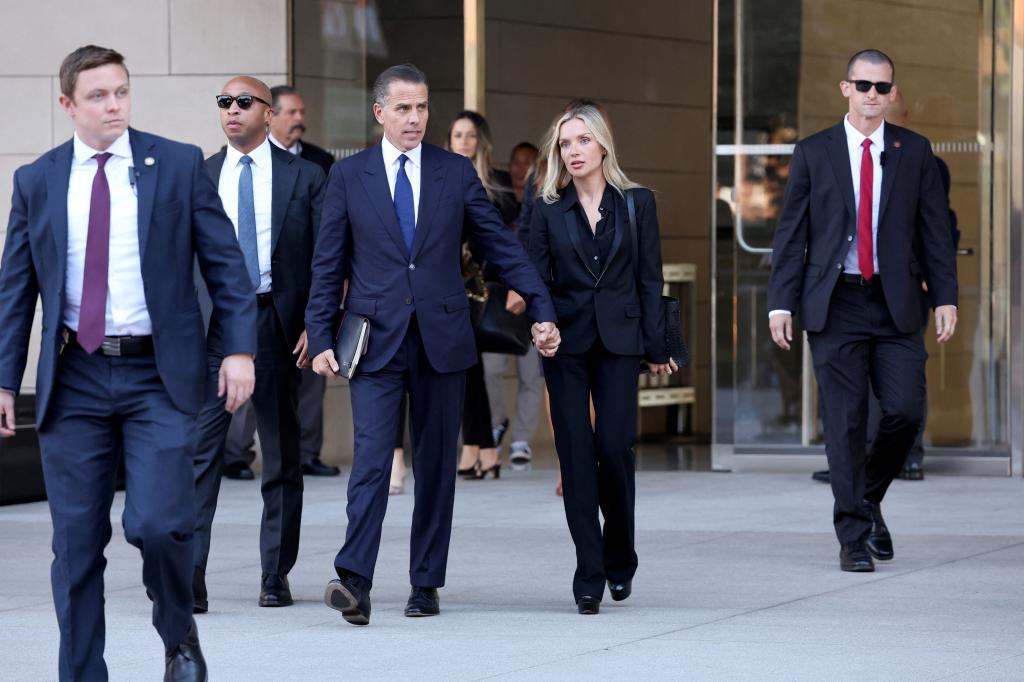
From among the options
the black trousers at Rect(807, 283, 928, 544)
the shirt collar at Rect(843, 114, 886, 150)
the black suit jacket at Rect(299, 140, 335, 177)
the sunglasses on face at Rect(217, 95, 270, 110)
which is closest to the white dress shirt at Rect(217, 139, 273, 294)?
the sunglasses on face at Rect(217, 95, 270, 110)

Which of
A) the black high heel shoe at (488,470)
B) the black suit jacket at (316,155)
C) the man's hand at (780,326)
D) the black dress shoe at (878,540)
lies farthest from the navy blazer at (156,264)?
the black high heel shoe at (488,470)

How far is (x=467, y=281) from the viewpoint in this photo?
1024cm

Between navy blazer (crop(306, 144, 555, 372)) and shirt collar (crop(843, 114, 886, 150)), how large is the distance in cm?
180

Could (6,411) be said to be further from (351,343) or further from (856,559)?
(856,559)

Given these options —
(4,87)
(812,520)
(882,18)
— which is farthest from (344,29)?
(812,520)

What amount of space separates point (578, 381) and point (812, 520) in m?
2.83

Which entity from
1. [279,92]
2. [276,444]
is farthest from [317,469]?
[276,444]

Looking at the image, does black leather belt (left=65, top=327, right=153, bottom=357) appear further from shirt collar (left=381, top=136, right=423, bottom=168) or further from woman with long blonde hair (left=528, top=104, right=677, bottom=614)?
woman with long blonde hair (left=528, top=104, right=677, bottom=614)

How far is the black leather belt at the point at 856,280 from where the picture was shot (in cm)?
753

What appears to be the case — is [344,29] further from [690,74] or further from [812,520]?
[812,520]

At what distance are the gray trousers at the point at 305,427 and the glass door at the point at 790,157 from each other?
8.35 ft

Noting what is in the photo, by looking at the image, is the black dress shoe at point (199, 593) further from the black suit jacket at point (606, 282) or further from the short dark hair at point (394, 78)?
the short dark hair at point (394, 78)

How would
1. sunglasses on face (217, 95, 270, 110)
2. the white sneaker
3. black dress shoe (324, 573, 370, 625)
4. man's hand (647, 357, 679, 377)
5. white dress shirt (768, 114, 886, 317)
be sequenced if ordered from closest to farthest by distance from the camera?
black dress shoe (324, 573, 370, 625)
man's hand (647, 357, 679, 377)
sunglasses on face (217, 95, 270, 110)
white dress shirt (768, 114, 886, 317)
the white sneaker

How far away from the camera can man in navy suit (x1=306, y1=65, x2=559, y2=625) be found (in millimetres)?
6582
